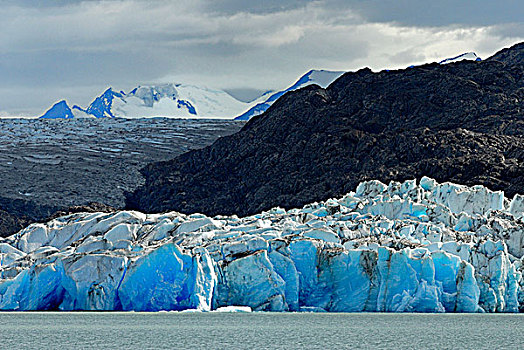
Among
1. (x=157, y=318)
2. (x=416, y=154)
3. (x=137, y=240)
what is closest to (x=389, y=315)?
(x=157, y=318)

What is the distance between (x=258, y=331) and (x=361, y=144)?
6371cm

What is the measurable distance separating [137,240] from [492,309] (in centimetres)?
1780

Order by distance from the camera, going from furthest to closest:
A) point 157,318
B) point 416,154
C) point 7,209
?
point 7,209 → point 416,154 → point 157,318

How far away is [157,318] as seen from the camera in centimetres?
3916

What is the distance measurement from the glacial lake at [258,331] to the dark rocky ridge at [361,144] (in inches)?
1690

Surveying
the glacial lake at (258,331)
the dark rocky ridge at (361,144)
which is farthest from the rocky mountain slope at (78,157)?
the glacial lake at (258,331)

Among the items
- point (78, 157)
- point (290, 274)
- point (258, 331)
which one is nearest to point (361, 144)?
point (78, 157)

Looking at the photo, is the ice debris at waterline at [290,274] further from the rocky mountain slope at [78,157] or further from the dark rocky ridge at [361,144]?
the rocky mountain slope at [78,157]

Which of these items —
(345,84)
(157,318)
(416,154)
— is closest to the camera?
(157,318)

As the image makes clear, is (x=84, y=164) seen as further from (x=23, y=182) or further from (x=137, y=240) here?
(x=137, y=240)

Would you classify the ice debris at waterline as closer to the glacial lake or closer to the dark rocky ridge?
the glacial lake

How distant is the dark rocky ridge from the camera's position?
8662cm

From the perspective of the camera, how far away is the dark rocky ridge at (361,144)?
86625 millimetres

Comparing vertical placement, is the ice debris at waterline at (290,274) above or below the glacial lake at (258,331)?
above
